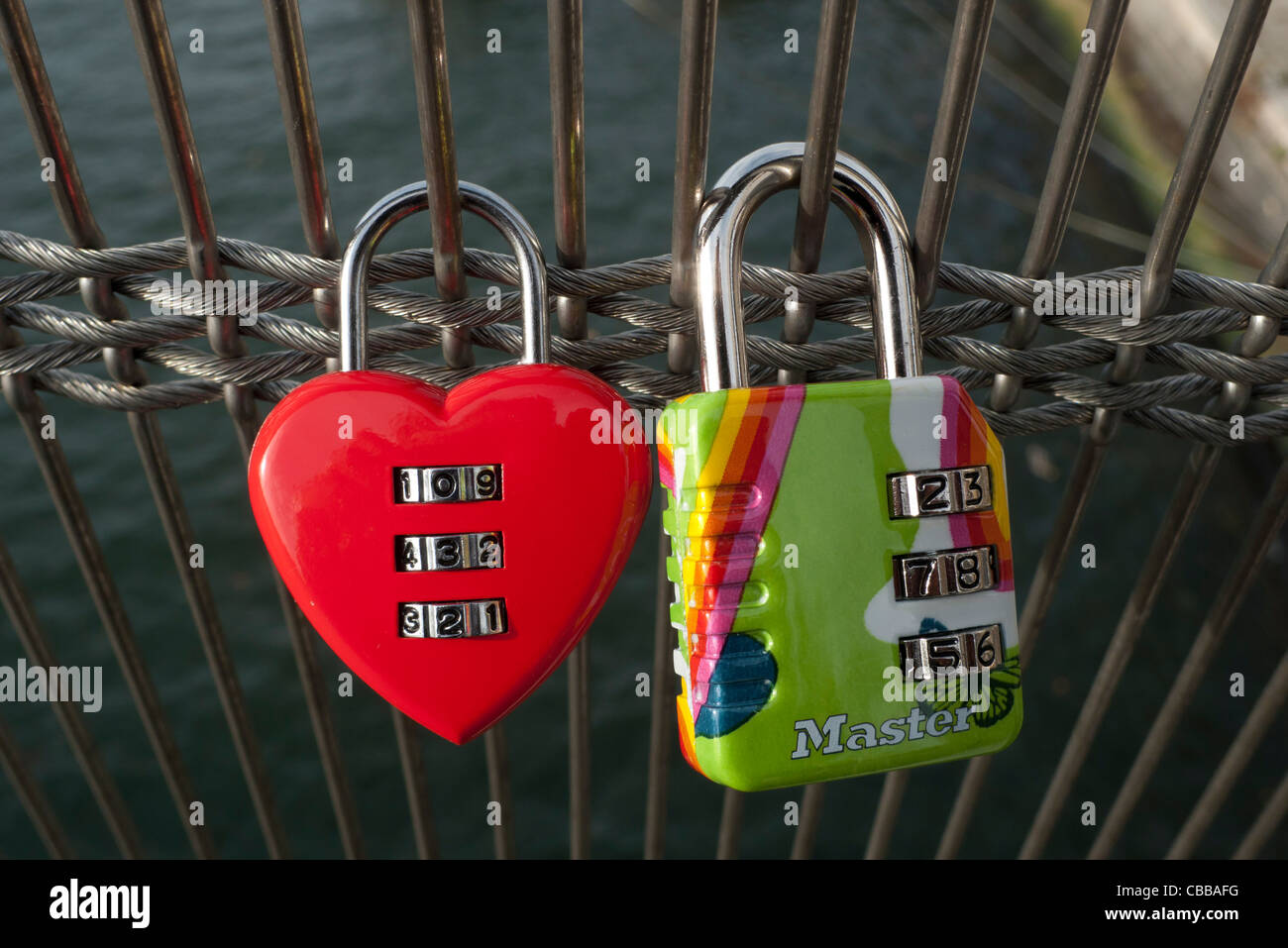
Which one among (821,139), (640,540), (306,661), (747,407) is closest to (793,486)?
(747,407)

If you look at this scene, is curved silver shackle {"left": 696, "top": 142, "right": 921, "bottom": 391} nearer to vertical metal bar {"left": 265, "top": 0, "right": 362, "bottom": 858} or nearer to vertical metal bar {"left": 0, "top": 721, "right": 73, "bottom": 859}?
vertical metal bar {"left": 265, "top": 0, "right": 362, "bottom": 858}

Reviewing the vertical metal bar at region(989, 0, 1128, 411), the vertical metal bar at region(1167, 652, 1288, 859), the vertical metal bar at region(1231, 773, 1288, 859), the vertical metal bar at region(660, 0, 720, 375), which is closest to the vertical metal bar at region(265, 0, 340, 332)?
the vertical metal bar at region(660, 0, 720, 375)

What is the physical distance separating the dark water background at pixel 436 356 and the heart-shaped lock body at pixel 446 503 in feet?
2.41

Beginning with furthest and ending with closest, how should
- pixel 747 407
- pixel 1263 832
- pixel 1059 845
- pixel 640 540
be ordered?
pixel 640 540 → pixel 1059 845 → pixel 1263 832 → pixel 747 407

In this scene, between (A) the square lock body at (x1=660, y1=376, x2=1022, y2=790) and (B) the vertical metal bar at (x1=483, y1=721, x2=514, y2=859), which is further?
(B) the vertical metal bar at (x1=483, y1=721, x2=514, y2=859)

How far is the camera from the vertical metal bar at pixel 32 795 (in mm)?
979

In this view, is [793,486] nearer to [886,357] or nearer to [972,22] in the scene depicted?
[886,357]

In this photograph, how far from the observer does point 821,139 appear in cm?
65

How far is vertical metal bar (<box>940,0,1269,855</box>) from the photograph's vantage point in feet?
2.18

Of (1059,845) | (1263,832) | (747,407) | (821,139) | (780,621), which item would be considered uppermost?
(821,139)

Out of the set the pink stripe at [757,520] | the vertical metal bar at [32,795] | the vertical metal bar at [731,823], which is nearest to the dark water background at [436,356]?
the vertical metal bar at [32,795]

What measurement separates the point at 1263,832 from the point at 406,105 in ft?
4.71

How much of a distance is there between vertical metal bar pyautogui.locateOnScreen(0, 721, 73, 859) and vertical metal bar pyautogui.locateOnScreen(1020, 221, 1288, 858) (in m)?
1.09

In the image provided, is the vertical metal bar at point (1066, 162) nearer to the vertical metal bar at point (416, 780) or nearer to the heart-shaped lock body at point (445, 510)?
the heart-shaped lock body at point (445, 510)
